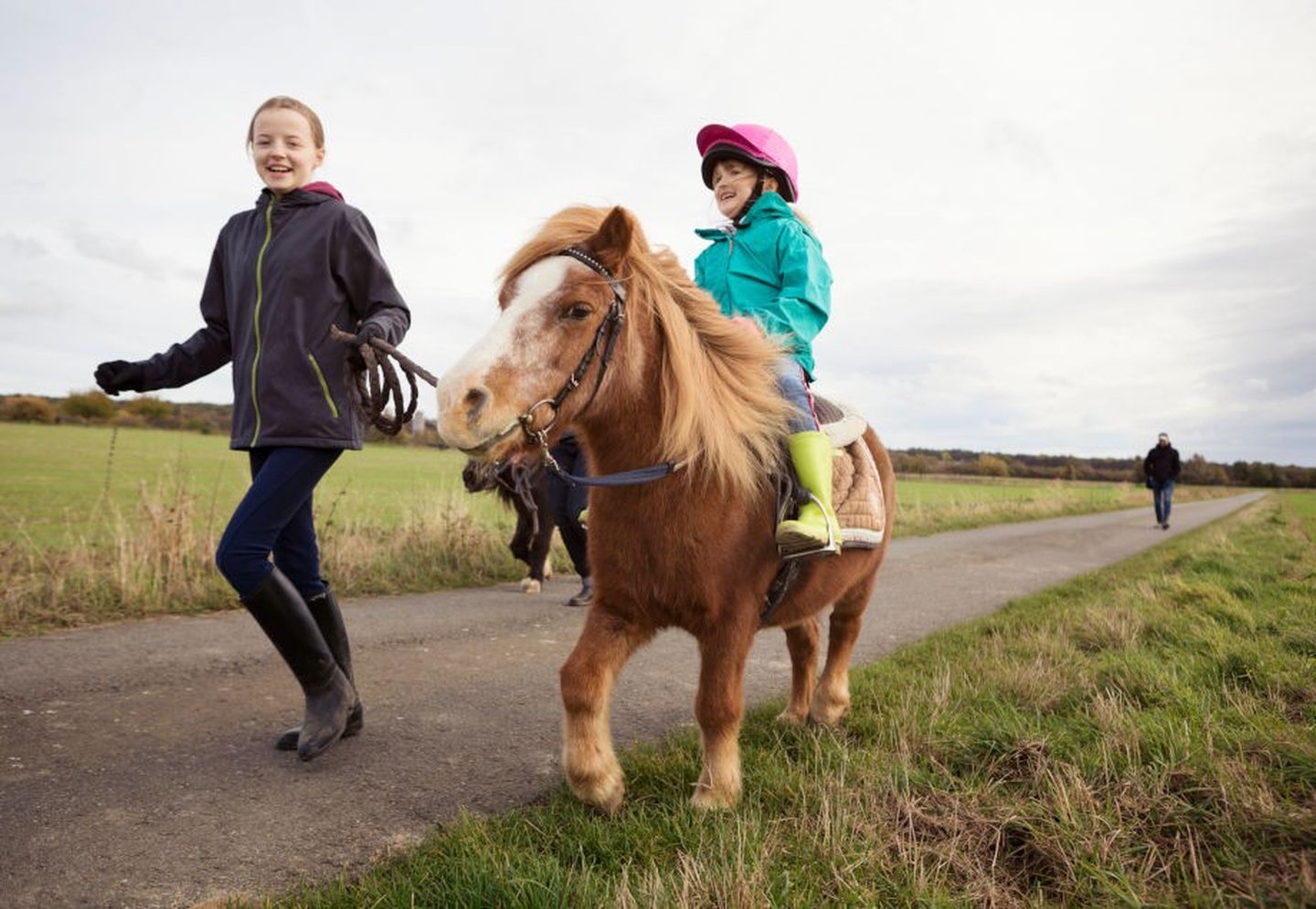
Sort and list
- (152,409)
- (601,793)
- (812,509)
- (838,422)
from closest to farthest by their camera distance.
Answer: (601,793)
(812,509)
(838,422)
(152,409)

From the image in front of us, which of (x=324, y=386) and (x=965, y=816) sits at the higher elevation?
(x=324, y=386)

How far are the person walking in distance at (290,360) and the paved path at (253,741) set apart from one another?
0.40 m

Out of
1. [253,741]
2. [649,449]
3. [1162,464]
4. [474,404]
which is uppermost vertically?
[1162,464]

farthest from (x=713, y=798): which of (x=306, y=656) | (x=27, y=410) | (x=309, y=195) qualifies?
(x=27, y=410)

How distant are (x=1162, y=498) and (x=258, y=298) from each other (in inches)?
1002

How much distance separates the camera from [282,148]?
323 centimetres

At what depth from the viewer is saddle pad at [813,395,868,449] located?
3.69m

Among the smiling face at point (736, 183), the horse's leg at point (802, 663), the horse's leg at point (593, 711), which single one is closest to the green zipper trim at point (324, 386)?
the horse's leg at point (593, 711)

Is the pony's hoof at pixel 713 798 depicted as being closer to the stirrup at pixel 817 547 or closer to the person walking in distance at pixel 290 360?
the stirrup at pixel 817 547

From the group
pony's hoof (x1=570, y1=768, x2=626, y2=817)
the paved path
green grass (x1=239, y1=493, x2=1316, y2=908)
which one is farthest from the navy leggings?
pony's hoof (x1=570, y1=768, x2=626, y2=817)

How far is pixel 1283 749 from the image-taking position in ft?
8.82

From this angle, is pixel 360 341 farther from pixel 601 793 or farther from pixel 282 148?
pixel 601 793

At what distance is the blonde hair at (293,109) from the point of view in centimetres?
322

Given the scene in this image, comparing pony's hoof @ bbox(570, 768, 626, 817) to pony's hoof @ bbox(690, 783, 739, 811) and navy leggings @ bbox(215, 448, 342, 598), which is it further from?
navy leggings @ bbox(215, 448, 342, 598)
